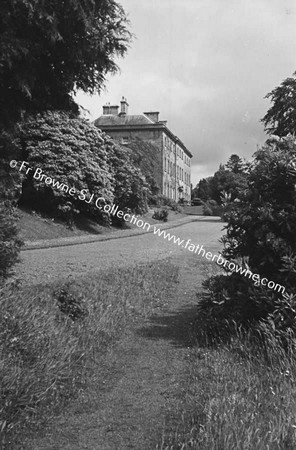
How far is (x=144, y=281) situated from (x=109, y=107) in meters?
59.7

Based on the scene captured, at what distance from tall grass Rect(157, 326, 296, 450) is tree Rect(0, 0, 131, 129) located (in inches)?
137

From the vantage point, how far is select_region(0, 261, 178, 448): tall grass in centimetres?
391

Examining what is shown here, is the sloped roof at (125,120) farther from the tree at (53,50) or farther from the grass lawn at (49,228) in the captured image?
the tree at (53,50)

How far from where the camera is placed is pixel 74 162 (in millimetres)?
21359

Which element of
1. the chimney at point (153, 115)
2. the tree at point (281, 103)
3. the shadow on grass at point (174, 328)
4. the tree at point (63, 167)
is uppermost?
the chimney at point (153, 115)

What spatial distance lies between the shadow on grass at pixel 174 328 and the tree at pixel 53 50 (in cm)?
317

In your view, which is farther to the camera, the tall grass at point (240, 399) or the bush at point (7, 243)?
the bush at point (7, 243)

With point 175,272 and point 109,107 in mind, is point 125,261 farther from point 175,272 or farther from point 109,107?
point 109,107

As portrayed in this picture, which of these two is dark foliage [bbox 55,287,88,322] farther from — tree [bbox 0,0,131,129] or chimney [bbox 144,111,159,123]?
chimney [bbox 144,111,159,123]

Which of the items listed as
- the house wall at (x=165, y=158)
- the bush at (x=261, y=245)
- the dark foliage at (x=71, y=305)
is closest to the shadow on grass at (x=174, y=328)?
the bush at (x=261, y=245)

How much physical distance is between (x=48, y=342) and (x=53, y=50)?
11.4 feet

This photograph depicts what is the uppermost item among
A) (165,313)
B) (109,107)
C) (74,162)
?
(109,107)

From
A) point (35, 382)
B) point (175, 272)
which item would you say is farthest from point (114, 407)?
point (175, 272)

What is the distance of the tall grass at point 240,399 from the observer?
10.5 feet
